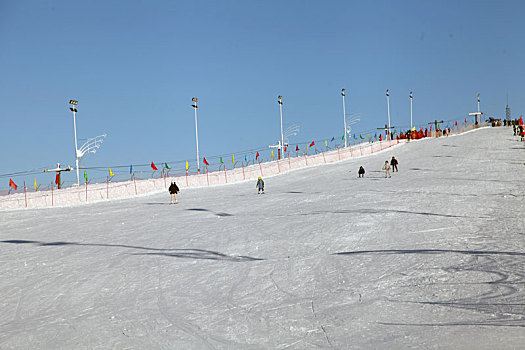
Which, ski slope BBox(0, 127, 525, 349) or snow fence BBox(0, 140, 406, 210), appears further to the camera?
snow fence BBox(0, 140, 406, 210)

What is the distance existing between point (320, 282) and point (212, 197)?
64.4 feet

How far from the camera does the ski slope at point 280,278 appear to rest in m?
6.49

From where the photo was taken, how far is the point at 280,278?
30.0 ft

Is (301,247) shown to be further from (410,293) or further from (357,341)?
(357,341)

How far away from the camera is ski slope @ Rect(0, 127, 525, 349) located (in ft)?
21.3

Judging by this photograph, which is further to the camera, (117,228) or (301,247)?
(117,228)

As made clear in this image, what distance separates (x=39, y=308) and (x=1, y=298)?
147 cm

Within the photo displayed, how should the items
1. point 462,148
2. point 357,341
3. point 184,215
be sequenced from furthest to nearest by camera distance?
1. point 462,148
2. point 184,215
3. point 357,341

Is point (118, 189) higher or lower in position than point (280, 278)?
higher

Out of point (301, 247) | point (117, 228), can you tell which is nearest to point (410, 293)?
point (301, 247)

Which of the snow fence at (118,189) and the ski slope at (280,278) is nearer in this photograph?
the ski slope at (280,278)

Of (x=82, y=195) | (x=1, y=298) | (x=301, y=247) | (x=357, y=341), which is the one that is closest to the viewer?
(x=357, y=341)

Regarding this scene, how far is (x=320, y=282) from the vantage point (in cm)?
868

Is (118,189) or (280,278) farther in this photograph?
(118,189)
